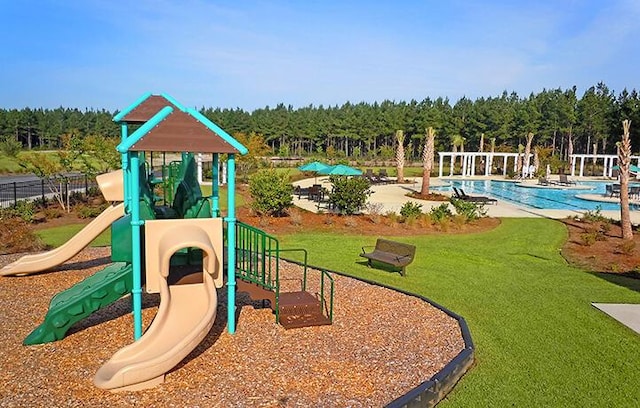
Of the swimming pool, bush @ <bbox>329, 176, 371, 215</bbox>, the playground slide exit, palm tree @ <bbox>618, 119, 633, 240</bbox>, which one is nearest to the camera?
the playground slide exit

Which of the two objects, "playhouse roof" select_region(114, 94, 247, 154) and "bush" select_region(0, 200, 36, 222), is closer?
"playhouse roof" select_region(114, 94, 247, 154)

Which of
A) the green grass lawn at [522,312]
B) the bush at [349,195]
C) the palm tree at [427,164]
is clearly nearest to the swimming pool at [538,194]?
the palm tree at [427,164]

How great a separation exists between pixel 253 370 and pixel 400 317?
10.1 ft

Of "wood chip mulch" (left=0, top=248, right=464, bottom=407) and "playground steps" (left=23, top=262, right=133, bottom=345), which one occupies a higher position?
"playground steps" (left=23, top=262, right=133, bottom=345)

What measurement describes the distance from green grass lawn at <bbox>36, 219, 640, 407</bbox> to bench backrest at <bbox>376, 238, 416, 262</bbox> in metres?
0.49

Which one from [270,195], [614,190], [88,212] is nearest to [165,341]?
[270,195]

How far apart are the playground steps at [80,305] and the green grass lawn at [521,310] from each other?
433cm

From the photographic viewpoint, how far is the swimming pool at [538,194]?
1039 inches

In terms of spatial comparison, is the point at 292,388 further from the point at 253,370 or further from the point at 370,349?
the point at 370,349

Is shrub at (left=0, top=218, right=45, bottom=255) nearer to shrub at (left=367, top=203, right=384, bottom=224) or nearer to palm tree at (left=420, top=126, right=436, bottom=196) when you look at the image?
shrub at (left=367, top=203, right=384, bottom=224)

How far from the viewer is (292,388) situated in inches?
Result: 223

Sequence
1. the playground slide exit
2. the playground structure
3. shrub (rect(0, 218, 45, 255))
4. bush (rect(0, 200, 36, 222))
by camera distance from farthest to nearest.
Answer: bush (rect(0, 200, 36, 222)) → shrub (rect(0, 218, 45, 255)) → the playground structure → the playground slide exit

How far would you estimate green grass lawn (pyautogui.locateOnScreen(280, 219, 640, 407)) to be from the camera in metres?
5.95

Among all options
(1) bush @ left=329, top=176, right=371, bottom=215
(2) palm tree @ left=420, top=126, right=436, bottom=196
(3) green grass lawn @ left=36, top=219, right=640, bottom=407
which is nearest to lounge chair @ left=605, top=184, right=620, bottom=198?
(2) palm tree @ left=420, top=126, right=436, bottom=196
